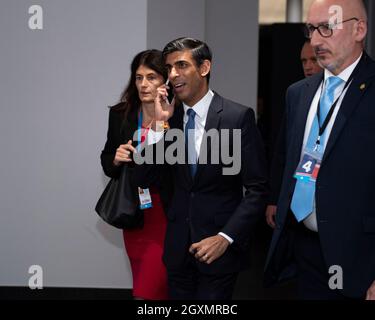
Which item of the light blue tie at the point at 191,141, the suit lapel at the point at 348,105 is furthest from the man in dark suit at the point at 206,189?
the suit lapel at the point at 348,105

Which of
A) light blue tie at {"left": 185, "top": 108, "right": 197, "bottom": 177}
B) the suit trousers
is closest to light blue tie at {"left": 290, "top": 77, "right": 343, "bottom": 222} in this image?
the suit trousers

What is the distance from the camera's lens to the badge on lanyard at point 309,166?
6.97 ft

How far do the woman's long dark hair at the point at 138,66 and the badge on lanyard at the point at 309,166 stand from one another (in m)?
1.09

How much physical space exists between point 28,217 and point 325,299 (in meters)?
2.89

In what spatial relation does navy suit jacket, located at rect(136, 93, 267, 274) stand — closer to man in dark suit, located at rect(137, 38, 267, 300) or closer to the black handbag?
man in dark suit, located at rect(137, 38, 267, 300)

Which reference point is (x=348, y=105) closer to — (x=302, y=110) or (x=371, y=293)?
(x=302, y=110)

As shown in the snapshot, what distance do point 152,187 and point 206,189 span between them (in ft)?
2.12

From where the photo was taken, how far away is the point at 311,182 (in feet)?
7.05

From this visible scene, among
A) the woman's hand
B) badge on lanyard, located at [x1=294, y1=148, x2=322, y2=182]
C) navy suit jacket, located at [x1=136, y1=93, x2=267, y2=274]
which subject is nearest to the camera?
badge on lanyard, located at [x1=294, y1=148, x2=322, y2=182]

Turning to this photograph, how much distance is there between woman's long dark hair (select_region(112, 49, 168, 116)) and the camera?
3004mm

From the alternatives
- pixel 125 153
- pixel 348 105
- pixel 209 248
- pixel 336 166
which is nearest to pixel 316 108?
pixel 348 105

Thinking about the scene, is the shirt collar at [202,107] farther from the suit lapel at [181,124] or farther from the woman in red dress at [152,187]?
the woman in red dress at [152,187]

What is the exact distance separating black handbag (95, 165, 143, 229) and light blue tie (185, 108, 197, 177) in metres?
0.58
